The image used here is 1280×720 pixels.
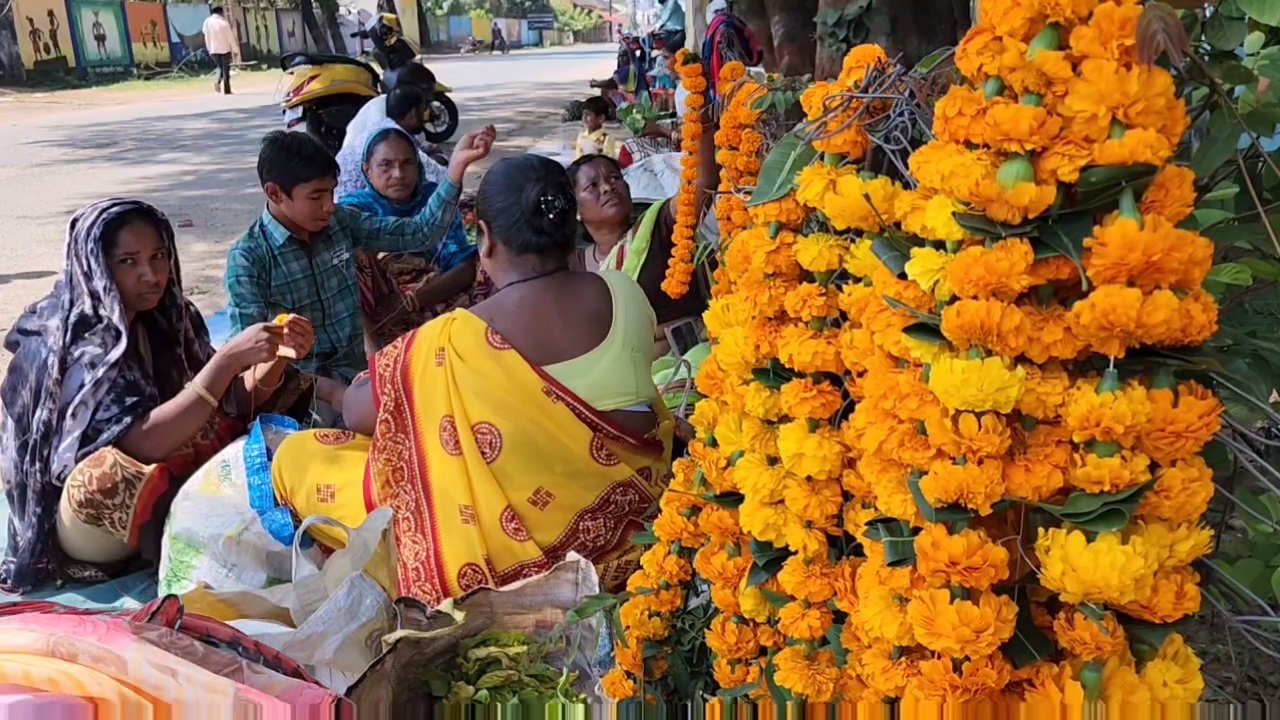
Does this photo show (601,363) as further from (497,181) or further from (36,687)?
(36,687)

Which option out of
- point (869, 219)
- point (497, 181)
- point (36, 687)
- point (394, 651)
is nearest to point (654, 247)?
point (497, 181)

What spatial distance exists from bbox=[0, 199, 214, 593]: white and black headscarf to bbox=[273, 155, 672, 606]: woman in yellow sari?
1.91 ft

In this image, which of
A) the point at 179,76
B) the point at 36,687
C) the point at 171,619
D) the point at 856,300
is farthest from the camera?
the point at 179,76

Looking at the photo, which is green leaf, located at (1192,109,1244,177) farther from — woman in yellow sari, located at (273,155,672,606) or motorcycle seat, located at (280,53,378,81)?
motorcycle seat, located at (280,53,378,81)

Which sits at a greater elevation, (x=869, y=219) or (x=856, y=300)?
(x=869, y=219)

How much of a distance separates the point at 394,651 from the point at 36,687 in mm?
721

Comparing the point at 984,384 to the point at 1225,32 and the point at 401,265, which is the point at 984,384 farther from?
the point at 401,265

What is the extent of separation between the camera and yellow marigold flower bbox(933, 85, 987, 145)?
3.67 feet

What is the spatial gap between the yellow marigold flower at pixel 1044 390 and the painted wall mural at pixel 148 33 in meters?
25.2

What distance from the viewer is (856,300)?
51.6 inches

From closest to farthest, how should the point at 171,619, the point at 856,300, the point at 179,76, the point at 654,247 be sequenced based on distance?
the point at 856,300 → the point at 171,619 → the point at 654,247 → the point at 179,76

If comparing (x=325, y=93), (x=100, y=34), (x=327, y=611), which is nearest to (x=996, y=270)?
(x=327, y=611)

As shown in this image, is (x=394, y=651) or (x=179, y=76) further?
(x=179, y=76)

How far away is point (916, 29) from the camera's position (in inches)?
120
